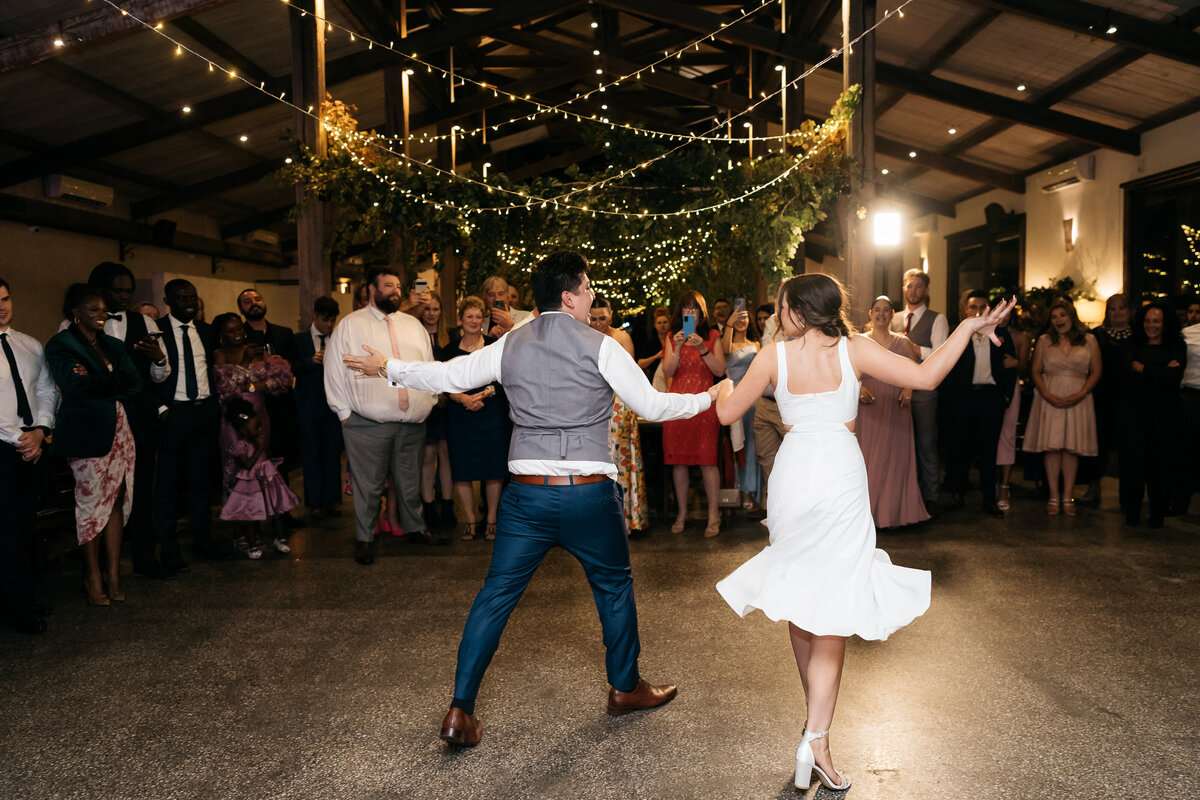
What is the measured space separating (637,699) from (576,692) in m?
0.30

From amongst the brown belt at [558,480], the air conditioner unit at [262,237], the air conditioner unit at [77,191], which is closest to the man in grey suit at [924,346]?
the brown belt at [558,480]

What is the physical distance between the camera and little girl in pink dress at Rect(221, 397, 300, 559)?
530 cm

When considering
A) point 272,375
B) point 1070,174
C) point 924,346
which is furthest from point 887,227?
point 272,375

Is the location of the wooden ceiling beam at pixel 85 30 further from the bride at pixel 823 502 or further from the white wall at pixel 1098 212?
the white wall at pixel 1098 212

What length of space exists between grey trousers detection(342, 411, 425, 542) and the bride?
2.79 meters

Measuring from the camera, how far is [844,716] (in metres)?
2.94

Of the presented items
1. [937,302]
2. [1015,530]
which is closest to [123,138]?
[1015,530]

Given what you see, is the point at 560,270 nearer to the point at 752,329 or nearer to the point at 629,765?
the point at 629,765

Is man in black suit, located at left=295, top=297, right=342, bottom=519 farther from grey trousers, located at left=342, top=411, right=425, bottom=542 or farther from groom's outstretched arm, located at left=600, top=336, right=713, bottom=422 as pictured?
groom's outstretched arm, located at left=600, top=336, right=713, bottom=422

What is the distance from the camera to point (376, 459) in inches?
198

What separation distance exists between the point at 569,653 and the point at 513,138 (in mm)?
11202

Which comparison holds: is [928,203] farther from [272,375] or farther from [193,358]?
[193,358]

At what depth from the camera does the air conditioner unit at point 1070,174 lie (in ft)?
33.5

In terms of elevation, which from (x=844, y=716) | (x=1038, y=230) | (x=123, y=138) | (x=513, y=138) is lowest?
(x=844, y=716)
